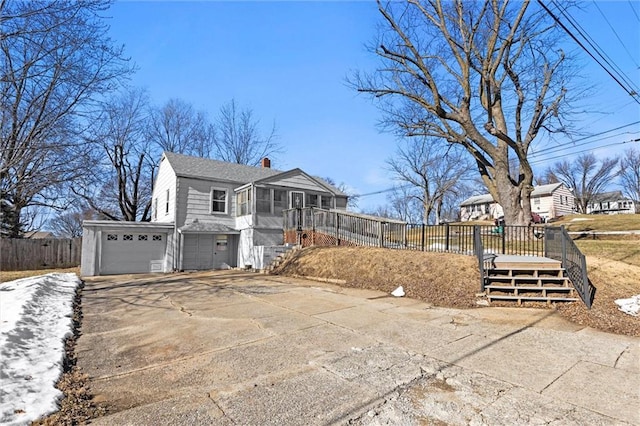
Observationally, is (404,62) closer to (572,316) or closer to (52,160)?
(572,316)

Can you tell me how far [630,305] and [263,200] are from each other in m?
13.9

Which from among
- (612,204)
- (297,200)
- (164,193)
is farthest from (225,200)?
(612,204)

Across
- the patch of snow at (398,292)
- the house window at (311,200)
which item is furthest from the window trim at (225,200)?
the patch of snow at (398,292)

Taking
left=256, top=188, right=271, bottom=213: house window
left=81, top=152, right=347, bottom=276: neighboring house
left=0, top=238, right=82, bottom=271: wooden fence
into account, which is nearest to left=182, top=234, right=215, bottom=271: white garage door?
left=81, top=152, right=347, bottom=276: neighboring house

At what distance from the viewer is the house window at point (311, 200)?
60.1 ft

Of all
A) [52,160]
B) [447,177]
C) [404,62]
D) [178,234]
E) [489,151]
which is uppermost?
[404,62]

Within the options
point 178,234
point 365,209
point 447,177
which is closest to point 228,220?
point 178,234

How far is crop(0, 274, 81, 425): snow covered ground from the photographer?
9.21ft

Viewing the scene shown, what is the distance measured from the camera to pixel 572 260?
7379 mm

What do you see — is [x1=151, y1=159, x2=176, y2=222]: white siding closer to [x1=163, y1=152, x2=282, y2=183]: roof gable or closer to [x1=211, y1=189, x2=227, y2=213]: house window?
[x1=163, y1=152, x2=282, y2=183]: roof gable

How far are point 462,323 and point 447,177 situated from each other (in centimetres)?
3060

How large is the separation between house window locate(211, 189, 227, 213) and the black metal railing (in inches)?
574

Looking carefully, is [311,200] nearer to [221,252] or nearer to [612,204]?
[221,252]

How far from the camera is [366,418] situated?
2.74 meters
